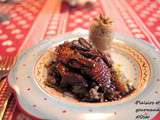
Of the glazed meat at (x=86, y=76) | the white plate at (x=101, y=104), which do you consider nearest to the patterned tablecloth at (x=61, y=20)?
the white plate at (x=101, y=104)

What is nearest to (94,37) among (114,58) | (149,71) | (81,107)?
(114,58)

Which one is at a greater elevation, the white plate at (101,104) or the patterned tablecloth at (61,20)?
the white plate at (101,104)

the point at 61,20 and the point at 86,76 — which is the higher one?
the point at 86,76

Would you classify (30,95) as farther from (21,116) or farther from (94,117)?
(94,117)

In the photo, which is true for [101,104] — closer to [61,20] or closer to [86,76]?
[86,76]

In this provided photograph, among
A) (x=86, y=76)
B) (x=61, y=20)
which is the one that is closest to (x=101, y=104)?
(x=86, y=76)

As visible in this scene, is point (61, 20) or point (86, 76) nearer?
point (86, 76)

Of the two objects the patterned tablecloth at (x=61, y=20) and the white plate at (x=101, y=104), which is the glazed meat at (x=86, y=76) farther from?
the patterned tablecloth at (x=61, y=20)
